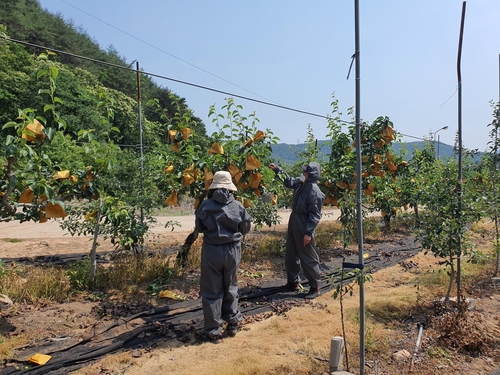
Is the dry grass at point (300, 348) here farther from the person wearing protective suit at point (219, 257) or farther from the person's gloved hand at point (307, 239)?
the person's gloved hand at point (307, 239)

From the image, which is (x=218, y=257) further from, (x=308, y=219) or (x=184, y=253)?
(x=184, y=253)

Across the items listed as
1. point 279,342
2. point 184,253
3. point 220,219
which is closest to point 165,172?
point 184,253

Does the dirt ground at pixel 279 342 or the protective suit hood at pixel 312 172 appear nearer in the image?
the dirt ground at pixel 279 342

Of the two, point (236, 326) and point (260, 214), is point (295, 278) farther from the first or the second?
point (260, 214)

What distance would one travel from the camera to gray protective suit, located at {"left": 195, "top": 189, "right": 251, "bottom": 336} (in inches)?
141

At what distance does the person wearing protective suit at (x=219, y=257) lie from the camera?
3582 mm

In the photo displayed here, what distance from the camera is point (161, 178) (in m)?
5.36

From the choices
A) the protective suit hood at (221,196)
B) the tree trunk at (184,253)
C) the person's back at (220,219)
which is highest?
the protective suit hood at (221,196)

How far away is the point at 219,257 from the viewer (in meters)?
3.59

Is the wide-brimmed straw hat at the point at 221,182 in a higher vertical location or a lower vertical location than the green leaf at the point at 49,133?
lower

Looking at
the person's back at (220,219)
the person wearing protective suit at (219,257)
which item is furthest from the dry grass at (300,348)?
the person's back at (220,219)

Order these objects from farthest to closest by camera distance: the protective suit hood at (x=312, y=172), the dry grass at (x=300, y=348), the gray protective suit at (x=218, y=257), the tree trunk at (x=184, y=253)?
the tree trunk at (x=184, y=253) < the protective suit hood at (x=312, y=172) < the gray protective suit at (x=218, y=257) < the dry grass at (x=300, y=348)

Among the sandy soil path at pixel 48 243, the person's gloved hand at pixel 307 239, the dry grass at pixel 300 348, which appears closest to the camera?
the dry grass at pixel 300 348

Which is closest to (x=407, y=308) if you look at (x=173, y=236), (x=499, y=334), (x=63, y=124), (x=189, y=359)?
(x=499, y=334)
